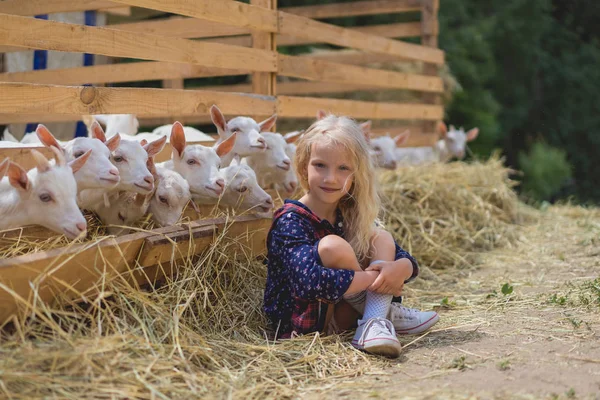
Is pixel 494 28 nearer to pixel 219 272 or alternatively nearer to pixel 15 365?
pixel 219 272

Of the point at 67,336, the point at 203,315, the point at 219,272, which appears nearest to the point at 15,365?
the point at 67,336

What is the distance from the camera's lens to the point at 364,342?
348 centimetres

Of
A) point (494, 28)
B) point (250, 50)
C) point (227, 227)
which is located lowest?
point (227, 227)

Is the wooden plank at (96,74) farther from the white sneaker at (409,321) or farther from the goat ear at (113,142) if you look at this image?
the white sneaker at (409,321)

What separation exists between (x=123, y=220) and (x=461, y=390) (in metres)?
2.15

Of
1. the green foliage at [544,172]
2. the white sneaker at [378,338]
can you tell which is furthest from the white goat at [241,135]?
the green foliage at [544,172]

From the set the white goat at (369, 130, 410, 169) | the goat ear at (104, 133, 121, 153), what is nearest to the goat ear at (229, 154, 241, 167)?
the goat ear at (104, 133, 121, 153)

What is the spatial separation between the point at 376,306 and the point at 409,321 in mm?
274

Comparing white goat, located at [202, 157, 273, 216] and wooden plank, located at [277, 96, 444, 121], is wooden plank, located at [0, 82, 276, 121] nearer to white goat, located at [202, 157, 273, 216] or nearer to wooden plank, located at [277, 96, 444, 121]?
wooden plank, located at [277, 96, 444, 121]

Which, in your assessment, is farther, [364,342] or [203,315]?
[203,315]

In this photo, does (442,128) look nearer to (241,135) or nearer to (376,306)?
(241,135)

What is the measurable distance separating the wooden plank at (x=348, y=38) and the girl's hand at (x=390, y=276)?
3.00m

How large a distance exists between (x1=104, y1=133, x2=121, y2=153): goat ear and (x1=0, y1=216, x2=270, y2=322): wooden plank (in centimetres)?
58

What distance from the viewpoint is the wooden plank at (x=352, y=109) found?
6.30 meters
